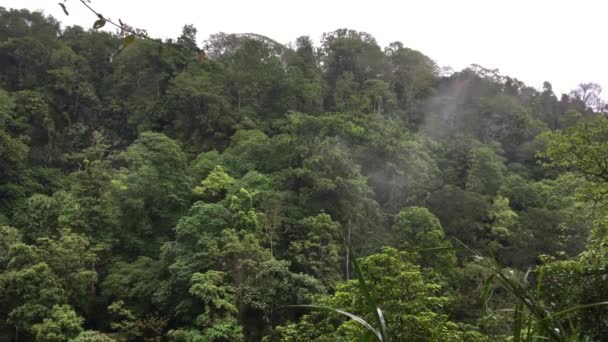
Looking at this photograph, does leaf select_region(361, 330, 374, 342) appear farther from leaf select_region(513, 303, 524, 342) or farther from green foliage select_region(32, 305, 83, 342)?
green foliage select_region(32, 305, 83, 342)

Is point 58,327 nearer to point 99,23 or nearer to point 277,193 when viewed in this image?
point 277,193

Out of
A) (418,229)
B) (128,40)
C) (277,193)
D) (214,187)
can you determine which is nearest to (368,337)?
(128,40)

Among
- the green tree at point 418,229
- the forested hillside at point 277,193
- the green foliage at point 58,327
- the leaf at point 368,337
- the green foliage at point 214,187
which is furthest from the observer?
the green foliage at point 214,187

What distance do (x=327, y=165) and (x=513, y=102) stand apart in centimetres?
1326

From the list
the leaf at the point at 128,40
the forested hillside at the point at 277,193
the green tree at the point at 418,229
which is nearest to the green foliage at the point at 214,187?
the forested hillside at the point at 277,193

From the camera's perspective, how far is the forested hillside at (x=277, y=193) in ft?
18.8

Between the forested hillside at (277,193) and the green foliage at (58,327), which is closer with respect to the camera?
the forested hillside at (277,193)

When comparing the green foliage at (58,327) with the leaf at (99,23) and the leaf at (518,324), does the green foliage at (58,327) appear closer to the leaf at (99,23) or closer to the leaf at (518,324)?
the leaf at (99,23)

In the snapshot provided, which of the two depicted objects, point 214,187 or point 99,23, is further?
point 214,187

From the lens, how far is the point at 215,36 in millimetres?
27047

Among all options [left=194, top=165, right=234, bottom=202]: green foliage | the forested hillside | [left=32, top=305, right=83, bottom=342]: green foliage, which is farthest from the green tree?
[left=32, top=305, right=83, bottom=342]: green foliage

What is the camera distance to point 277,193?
1261cm

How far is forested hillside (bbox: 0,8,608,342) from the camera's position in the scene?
225 inches

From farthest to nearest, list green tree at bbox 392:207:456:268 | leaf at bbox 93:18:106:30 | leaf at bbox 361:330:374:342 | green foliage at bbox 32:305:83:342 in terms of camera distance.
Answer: green tree at bbox 392:207:456:268 → green foliage at bbox 32:305:83:342 → leaf at bbox 93:18:106:30 → leaf at bbox 361:330:374:342
